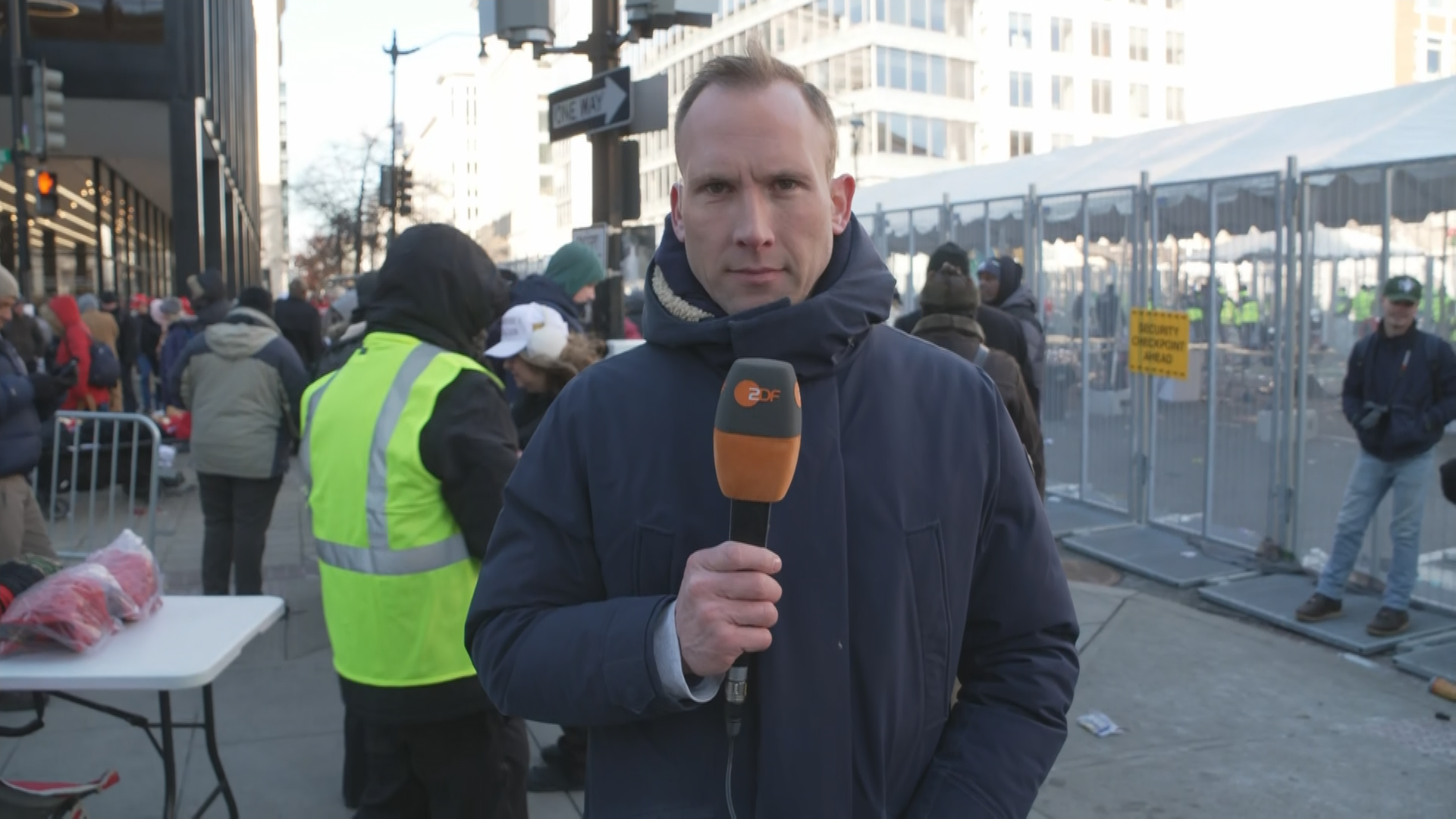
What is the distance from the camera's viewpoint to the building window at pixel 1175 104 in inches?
3462

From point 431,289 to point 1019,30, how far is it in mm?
84836

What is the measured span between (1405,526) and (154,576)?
261 inches

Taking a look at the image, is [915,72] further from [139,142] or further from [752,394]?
[752,394]

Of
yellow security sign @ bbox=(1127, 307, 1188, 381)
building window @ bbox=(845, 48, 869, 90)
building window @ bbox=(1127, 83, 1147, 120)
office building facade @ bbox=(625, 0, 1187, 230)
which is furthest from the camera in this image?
building window @ bbox=(1127, 83, 1147, 120)

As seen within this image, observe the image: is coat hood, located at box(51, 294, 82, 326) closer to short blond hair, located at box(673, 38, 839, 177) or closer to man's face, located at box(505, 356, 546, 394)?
man's face, located at box(505, 356, 546, 394)

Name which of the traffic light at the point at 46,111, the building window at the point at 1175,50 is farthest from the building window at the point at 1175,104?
the traffic light at the point at 46,111

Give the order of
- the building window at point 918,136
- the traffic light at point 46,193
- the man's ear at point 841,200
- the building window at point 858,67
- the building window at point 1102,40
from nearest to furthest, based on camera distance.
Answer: the man's ear at point 841,200
the traffic light at point 46,193
the building window at point 858,67
the building window at point 918,136
the building window at point 1102,40

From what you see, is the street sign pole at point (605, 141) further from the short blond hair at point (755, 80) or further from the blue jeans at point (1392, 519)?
the short blond hair at point (755, 80)

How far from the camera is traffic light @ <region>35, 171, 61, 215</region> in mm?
14305

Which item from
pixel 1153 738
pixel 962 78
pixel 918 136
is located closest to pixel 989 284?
pixel 1153 738

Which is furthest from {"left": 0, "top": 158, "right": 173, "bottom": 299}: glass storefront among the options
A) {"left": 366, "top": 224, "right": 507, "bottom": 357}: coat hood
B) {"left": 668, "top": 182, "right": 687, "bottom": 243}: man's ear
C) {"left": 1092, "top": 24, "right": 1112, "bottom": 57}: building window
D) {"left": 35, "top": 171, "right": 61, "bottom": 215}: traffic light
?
{"left": 1092, "top": 24, "right": 1112, "bottom": 57}: building window

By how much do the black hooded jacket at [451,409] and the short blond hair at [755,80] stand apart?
172 cm

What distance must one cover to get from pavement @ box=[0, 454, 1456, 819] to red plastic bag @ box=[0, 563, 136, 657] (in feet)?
5.10

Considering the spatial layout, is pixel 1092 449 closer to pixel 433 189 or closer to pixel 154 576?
pixel 154 576
